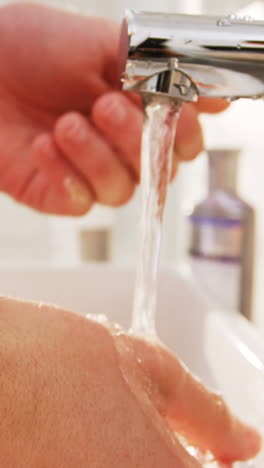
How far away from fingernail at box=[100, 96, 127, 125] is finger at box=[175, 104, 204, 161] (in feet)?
0.16

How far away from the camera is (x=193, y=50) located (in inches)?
9.9

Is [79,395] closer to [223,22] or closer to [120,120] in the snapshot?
[223,22]

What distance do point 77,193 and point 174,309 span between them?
0.14 metres

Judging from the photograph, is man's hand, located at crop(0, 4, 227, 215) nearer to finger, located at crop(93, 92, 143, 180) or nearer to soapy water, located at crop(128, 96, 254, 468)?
finger, located at crop(93, 92, 143, 180)

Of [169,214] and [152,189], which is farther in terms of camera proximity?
[169,214]

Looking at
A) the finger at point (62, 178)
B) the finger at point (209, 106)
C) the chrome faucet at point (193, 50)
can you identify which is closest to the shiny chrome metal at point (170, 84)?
the chrome faucet at point (193, 50)

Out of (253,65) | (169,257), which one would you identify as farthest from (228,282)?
(169,257)

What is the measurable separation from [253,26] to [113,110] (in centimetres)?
21

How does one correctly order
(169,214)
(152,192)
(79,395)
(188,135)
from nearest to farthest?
(79,395) < (152,192) < (188,135) < (169,214)

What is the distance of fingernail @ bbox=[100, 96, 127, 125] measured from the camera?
45cm

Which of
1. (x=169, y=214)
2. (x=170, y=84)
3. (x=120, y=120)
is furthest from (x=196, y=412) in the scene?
(x=169, y=214)

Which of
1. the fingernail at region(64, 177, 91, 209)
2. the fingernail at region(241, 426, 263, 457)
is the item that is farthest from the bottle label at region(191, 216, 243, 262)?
the fingernail at region(241, 426, 263, 457)

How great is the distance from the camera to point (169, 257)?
1.02m

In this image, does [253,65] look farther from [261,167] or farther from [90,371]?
[261,167]
